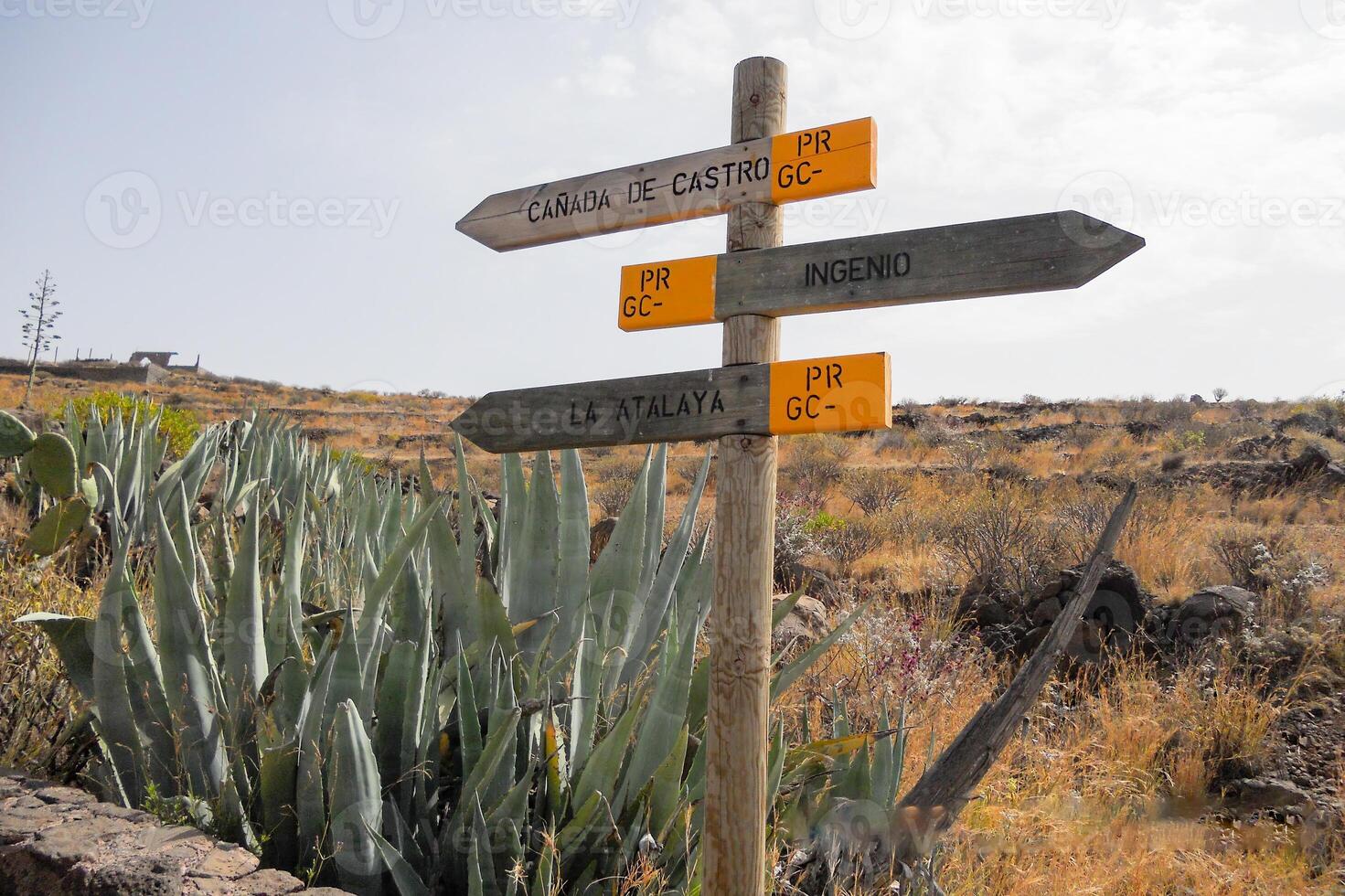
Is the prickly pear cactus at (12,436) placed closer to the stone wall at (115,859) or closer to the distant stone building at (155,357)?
the stone wall at (115,859)

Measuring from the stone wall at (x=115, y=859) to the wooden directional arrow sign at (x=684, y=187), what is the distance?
184 cm

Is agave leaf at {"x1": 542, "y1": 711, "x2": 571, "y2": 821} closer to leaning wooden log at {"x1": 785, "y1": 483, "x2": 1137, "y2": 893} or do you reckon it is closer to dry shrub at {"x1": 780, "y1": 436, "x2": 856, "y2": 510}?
leaning wooden log at {"x1": 785, "y1": 483, "x2": 1137, "y2": 893}

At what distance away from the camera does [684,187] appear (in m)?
2.51

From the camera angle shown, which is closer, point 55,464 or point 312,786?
point 312,786

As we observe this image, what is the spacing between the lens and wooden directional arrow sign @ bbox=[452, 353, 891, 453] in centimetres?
211

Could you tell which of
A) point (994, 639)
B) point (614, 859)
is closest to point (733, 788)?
point (614, 859)

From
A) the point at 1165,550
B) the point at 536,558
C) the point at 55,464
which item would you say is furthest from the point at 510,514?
the point at 1165,550

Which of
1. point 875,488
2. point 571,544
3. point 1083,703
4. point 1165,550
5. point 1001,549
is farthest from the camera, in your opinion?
point 875,488

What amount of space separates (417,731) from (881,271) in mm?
1702

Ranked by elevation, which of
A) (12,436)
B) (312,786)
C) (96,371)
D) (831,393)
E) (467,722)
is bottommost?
(312,786)

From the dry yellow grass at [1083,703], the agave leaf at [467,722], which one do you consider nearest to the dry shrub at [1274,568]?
the dry yellow grass at [1083,703]

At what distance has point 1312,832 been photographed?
14.7ft

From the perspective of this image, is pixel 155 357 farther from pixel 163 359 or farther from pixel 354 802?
pixel 354 802

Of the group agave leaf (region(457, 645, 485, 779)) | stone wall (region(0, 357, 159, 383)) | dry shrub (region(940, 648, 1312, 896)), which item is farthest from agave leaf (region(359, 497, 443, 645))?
stone wall (region(0, 357, 159, 383))
